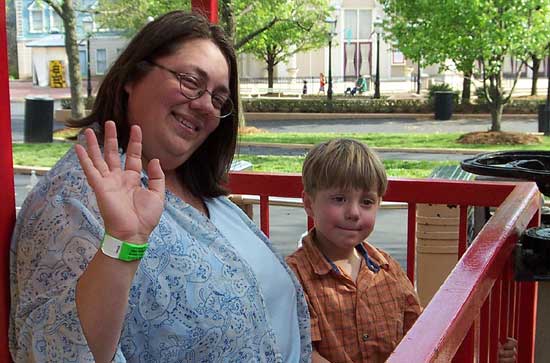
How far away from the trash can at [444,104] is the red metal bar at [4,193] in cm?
2209

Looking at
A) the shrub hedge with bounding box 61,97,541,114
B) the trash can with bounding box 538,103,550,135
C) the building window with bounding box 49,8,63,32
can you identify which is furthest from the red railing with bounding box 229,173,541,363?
the building window with bounding box 49,8,63,32

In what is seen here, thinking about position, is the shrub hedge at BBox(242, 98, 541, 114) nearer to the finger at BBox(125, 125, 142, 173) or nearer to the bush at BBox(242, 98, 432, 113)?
the bush at BBox(242, 98, 432, 113)

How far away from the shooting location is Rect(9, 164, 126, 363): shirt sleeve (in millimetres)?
1466

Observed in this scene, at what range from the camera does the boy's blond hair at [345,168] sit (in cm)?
230

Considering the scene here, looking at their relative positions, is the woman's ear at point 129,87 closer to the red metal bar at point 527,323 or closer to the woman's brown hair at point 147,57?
the woman's brown hair at point 147,57

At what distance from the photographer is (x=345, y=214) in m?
2.31

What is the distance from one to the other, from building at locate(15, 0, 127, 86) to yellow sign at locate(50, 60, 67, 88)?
73 centimetres

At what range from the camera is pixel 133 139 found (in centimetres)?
152

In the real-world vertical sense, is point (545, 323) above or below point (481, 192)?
below

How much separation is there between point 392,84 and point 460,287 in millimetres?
36336

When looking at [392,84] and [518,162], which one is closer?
[518,162]

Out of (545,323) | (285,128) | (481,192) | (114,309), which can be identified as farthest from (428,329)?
(285,128)

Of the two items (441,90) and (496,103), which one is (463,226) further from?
(441,90)

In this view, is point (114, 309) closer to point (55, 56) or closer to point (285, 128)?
point (285, 128)
